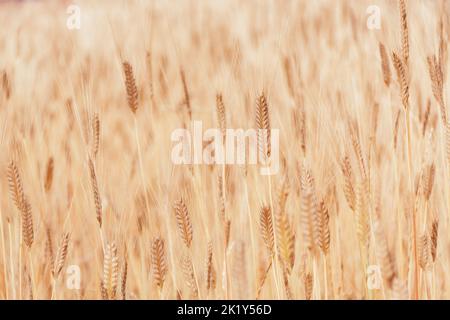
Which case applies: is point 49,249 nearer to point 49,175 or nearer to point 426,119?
point 49,175

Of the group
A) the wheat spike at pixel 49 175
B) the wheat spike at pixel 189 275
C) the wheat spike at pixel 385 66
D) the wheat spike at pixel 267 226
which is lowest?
the wheat spike at pixel 189 275

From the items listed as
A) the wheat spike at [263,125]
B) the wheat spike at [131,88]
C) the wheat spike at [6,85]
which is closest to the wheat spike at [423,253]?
the wheat spike at [263,125]

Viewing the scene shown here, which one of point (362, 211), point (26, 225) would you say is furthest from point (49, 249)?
point (362, 211)

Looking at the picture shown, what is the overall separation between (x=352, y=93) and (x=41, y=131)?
2.44ft

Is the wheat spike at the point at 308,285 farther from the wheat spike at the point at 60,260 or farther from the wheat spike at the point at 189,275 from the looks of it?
the wheat spike at the point at 60,260

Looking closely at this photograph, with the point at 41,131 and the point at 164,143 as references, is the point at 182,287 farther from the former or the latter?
the point at 41,131

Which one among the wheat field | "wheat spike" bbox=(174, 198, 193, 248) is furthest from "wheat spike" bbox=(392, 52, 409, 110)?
"wheat spike" bbox=(174, 198, 193, 248)

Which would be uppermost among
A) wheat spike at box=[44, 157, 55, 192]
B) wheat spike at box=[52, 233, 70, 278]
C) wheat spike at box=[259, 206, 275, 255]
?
wheat spike at box=[44, 157, 55, 192]

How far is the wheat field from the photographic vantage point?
1230 millimetres

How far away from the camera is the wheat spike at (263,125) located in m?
1.15

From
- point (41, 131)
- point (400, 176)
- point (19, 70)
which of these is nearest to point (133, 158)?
point (41, 131)

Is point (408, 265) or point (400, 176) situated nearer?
point (408, 265)

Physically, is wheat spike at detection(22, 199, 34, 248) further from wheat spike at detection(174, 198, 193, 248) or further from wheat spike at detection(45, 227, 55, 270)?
wheat spike at detection(174, 198, 193, 248)
